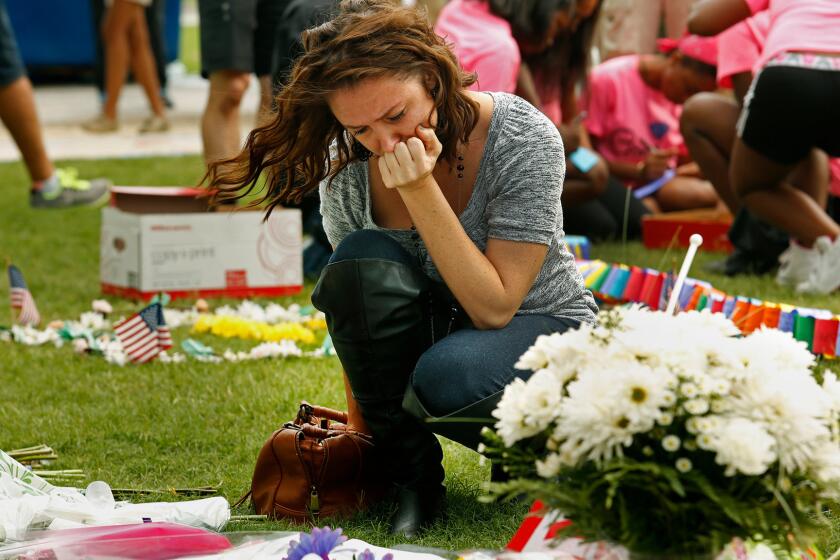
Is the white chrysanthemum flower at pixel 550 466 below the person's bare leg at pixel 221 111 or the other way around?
the other way around

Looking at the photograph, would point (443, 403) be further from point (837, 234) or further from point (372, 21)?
point (837, 234)

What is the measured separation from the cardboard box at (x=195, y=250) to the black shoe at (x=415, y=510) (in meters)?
2.45

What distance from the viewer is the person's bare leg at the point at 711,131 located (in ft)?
16.3

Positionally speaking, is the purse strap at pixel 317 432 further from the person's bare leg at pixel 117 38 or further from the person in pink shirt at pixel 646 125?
the person's bare leg at pixel 117 38

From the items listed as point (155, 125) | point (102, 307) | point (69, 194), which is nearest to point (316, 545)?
point (102, 307)

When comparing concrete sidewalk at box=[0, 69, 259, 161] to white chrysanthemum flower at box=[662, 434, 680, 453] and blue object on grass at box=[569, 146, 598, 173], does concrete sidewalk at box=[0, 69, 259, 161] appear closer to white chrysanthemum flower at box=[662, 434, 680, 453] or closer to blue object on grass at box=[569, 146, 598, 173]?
blue object on grass at box=[569, 146, 598, 173]

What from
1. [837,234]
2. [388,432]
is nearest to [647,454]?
[388,432]

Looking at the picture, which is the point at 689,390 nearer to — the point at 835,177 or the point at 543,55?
the point at 835,177

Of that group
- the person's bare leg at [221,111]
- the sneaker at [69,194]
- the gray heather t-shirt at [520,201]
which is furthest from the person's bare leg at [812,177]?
the sneaker at [69,194]

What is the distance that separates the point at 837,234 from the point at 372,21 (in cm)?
276

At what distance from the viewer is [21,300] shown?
426 centimetres

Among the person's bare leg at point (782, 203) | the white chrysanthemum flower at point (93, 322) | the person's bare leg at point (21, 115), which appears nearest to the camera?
the white chrysanthemum flower at point (93, 322)

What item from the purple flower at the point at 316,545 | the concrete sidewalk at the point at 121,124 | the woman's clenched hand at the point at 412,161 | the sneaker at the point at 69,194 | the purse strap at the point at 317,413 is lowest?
the concrete sidewalk at the point at 121,124

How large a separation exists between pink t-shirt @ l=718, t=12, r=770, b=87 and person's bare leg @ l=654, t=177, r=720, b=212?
43.0 inches
